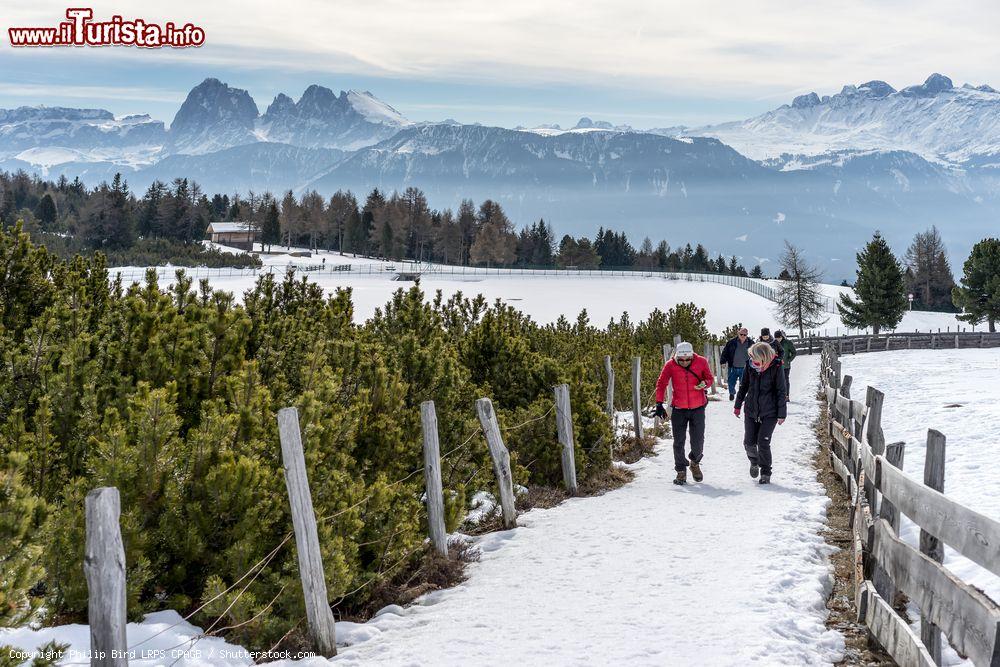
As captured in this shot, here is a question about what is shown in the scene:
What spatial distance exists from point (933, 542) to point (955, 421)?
532 inches

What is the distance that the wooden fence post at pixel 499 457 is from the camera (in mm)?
8883

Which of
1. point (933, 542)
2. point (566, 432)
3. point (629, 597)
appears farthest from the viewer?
point (566, 432)

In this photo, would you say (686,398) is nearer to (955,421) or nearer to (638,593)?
(638,593)

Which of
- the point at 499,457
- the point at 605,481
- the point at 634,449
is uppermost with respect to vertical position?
the point at 499,457

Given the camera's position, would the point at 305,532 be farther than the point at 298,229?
No

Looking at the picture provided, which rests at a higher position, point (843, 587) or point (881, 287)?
point (881, 287)

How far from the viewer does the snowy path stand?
544 centimetres

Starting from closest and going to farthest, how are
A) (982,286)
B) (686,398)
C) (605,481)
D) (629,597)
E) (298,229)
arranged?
(629,597) < (686,398) < (605,481) < (982,286) < (298,229)

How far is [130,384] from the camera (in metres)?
6.25

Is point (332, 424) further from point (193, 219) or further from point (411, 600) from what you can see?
point (193, 219)

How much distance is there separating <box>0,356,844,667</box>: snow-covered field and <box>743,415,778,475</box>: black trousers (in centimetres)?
96

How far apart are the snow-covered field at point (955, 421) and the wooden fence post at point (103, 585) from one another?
199 inches

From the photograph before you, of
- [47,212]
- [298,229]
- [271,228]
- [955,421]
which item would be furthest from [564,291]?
[47,212]

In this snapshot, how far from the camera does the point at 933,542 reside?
16.0ft
